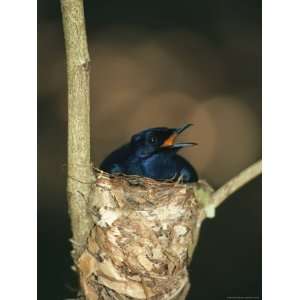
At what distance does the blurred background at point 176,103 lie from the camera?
1983 mm

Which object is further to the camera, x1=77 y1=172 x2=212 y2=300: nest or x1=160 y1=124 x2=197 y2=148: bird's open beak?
x1=160 y1=124 x2=197 y2=148: bird's open beak

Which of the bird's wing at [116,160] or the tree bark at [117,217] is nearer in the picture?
the tree bark at [117,217]

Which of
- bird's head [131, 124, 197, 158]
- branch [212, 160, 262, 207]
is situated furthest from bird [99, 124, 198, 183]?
branch [212, 160, 262, 207]

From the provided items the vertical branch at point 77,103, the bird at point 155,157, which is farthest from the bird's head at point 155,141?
the vertical branch at point 77,103

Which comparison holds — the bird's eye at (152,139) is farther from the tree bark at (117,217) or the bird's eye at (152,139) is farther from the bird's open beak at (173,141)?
the tree bark at (117,217)

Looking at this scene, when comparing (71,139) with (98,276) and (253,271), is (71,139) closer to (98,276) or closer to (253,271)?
(98,276)

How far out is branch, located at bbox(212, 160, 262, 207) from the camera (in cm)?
191

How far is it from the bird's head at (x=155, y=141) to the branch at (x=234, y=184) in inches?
7.4

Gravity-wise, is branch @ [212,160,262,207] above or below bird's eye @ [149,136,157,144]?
below

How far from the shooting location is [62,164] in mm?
1958

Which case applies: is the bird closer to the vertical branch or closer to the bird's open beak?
the bird's open beak

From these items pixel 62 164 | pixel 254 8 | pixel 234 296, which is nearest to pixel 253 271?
pixel 234 296

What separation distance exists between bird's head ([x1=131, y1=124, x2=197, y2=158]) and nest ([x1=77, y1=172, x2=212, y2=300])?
101 mm
